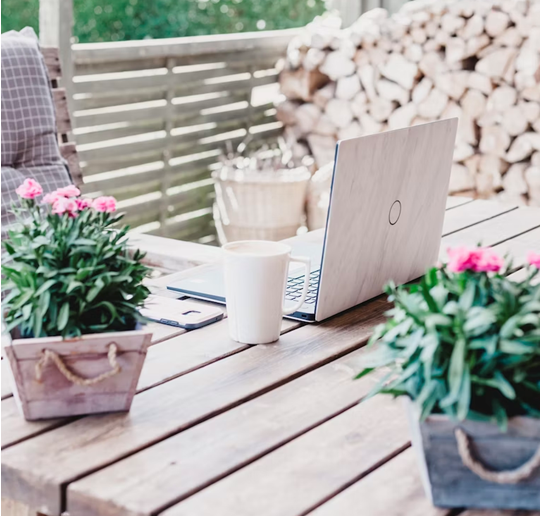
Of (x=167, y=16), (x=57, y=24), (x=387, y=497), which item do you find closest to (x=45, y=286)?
(x=387, y=497)

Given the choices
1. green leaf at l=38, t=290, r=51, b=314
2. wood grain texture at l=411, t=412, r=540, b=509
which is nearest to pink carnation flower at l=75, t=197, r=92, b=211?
green leaf at l=38, t=290, r=51, b=314

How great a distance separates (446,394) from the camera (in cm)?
73

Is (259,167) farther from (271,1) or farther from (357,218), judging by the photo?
A: (271,1)

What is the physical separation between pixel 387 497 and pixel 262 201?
2809 millimetres

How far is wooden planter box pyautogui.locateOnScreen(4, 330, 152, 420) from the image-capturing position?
87 cm

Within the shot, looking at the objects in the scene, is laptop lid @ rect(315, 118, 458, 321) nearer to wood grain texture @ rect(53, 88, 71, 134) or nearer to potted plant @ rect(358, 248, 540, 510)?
potted plant @ rect(358, 248, 540, 510)

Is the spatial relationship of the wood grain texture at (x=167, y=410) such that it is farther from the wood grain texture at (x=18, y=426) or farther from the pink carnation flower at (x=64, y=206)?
the pink carnation flower at (x=64, y=206)

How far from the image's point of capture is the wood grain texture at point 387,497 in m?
0.74

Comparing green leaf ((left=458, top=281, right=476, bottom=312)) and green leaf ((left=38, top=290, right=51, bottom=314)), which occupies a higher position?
green leaf ((left=458, top=281, right=476, bottom=312))

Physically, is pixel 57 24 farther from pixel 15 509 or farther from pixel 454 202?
pixel 15 509

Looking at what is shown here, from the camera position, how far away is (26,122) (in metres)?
2.02

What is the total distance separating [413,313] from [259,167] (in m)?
2.91

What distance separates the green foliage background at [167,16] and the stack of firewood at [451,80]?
3.43 metres

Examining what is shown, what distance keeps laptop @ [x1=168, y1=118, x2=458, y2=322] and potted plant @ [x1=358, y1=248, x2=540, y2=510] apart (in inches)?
15.6
